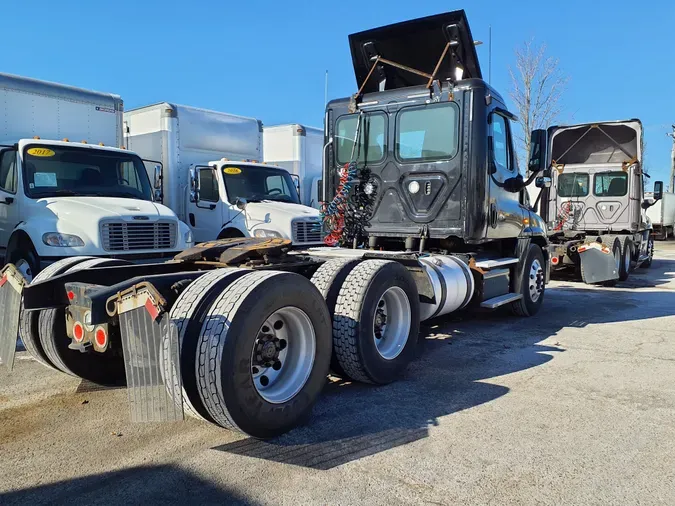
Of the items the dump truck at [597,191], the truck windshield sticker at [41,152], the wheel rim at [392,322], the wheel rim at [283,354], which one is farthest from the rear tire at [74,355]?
the dump truck at [597,191]

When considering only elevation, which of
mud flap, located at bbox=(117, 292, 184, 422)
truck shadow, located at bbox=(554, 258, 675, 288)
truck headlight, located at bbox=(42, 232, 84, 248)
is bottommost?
truck shadow, located at bbox=(554, 258, 675, 288)

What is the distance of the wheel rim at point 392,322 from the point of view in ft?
16.2

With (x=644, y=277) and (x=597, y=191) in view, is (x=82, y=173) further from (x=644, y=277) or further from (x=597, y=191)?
(x=644, y=277)

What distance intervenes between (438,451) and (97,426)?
2.32 m

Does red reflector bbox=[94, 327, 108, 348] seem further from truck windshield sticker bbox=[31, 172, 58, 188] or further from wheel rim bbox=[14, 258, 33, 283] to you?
truck windshield sticker bbox=[31, 172, 58, 188]

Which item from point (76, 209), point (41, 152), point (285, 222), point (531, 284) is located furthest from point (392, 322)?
point (41, 152)

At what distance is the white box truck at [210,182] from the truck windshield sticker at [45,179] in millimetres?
1958

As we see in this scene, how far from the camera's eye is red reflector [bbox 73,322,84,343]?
367 centimetres

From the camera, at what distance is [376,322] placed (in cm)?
495

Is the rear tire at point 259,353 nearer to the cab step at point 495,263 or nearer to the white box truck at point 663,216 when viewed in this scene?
the cab step at point 495,263

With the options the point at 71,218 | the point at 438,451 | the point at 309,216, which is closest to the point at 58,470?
the point at 438,451

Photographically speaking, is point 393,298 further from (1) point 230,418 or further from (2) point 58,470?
(2) point 58,470

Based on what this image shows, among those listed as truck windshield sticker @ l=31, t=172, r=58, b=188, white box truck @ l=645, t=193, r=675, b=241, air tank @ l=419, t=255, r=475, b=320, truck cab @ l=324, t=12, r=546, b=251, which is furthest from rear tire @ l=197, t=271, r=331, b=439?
white box truck @ l=645, t=193, r=675, b=241

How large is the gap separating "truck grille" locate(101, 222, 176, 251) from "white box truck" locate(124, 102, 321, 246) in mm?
2056
